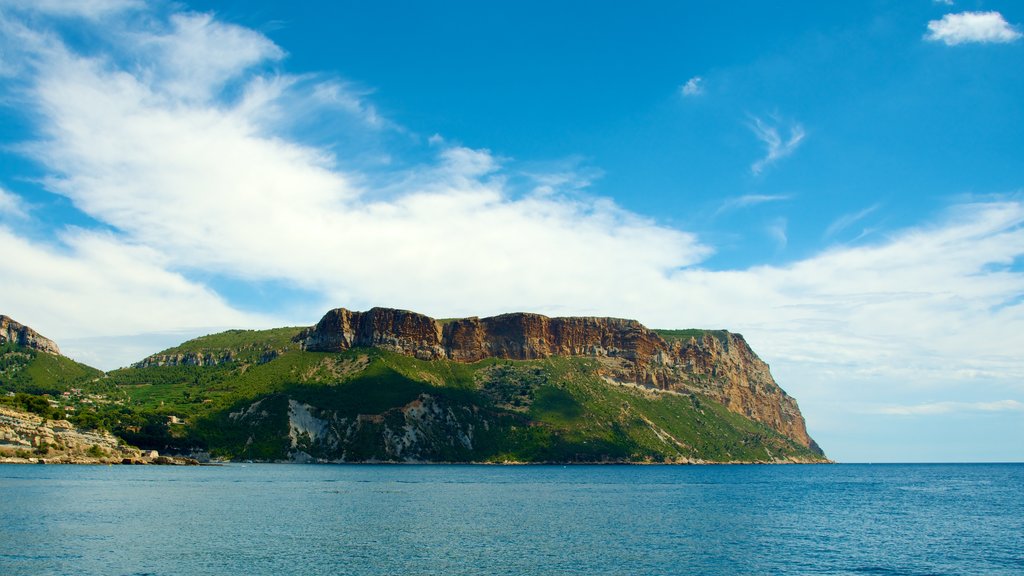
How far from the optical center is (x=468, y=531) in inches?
2906

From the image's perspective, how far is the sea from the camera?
5575 centimetres

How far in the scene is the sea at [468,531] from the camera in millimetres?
55750

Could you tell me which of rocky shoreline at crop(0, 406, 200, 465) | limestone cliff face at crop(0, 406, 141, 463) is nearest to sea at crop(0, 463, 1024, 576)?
limestone cliff face at crop(0, 406, 141, 463)

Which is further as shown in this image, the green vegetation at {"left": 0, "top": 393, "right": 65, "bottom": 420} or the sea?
the green vegetation at {"left": 0, "top": 393, "right": 65, "bottom": 420}

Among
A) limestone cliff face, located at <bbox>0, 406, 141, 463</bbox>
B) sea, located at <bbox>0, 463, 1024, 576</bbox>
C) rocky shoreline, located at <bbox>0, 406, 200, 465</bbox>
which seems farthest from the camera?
rocky shoreline, located at <bbox>0, 406, 200, 465</bbox>

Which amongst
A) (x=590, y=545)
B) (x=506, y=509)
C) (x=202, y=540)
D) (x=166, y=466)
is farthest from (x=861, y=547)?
(x=166, y=466)

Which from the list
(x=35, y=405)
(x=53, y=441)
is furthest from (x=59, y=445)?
(x=35, y=405)

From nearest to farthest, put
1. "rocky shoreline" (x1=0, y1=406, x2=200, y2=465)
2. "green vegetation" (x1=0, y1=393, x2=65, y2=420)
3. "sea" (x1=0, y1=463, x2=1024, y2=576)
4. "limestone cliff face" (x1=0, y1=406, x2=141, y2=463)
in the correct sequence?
"sea" (x1=0, y1=463, x2=1024, y2=576)
"limestone cliff face" (x1=0, y1=406, x2=141, y2=463)
"rocky shoreline" (x1=0, y1=406, x2=200, y2=465)
"green vegetation" (x1=0, y1=393, x2=65, y2=420)

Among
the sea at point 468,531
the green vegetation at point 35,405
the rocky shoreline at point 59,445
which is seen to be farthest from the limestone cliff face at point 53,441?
the sea at point 468,531

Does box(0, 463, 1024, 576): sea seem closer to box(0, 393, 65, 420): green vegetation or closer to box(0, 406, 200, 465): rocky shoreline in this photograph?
box(0, 406, 200, 465): rocky shoreline

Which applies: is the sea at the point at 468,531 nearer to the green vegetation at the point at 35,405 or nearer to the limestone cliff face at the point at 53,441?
the limestone cliff face at the point at 53,441

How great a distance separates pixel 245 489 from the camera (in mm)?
113188

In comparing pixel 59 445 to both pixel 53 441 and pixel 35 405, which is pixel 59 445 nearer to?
pixel 53 441

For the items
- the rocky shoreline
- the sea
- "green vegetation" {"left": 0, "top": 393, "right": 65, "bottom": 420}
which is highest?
"green vegetation" {"left": 0, "top": 393, "right": 65, "bottom": 420}
